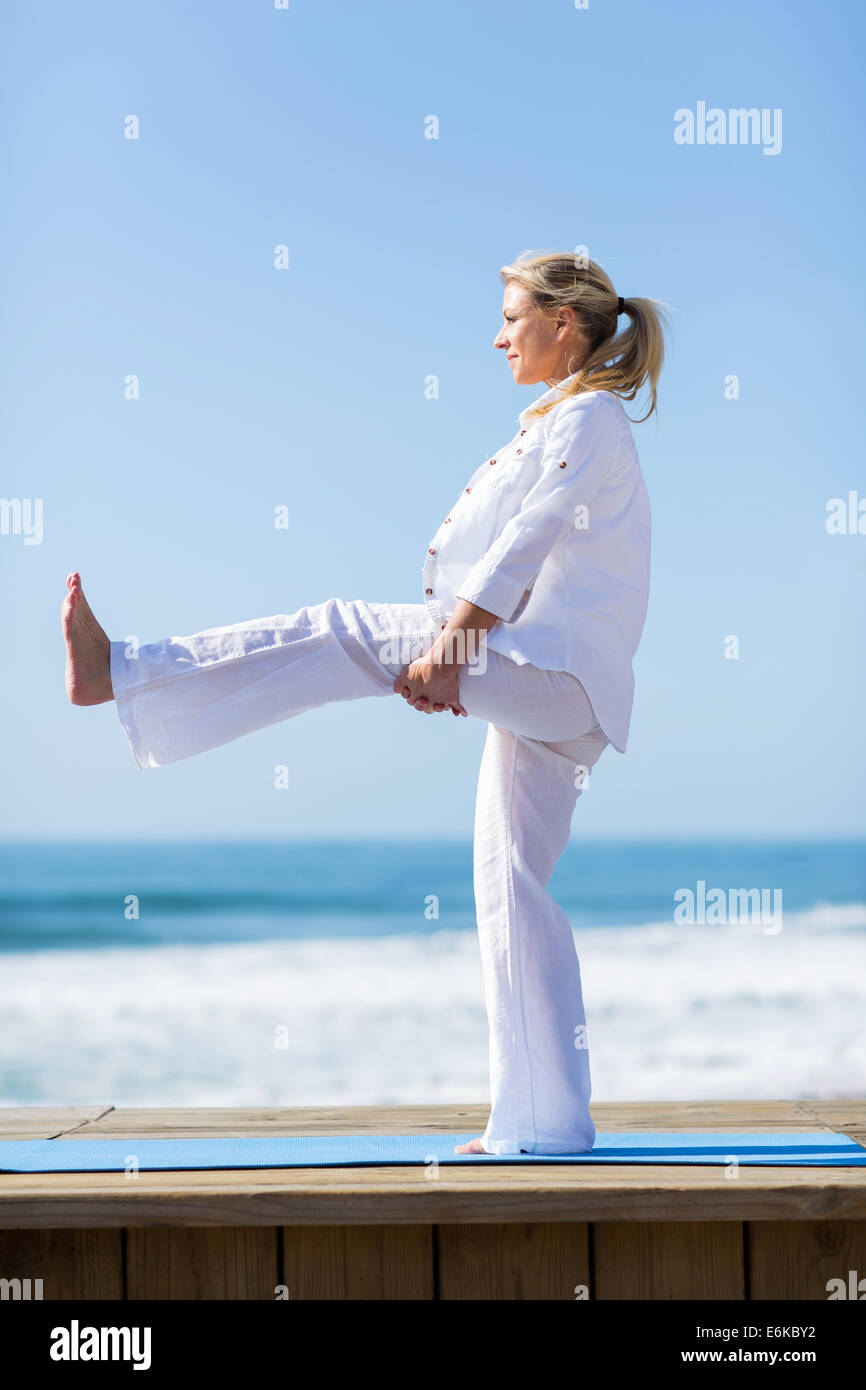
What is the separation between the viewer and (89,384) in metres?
10.2

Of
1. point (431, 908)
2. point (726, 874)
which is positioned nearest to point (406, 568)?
point (431, 908)

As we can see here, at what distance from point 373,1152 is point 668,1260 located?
1.67 feet

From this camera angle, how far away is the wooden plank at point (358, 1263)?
1568mm

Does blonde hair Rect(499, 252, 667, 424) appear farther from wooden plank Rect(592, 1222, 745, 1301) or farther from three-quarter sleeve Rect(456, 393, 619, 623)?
wooden plank Rect(592, 1222, 745, 1301)

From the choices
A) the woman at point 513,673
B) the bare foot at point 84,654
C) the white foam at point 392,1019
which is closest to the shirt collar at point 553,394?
the woman at point 513,673

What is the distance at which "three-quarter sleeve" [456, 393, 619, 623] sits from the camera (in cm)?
194

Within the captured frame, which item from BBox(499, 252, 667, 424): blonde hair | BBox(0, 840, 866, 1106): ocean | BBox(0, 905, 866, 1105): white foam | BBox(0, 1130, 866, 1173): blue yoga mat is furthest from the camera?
BBox(0, 840, 866, 1106): ocean

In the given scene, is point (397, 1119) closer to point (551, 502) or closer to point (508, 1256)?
point (508, 1256)

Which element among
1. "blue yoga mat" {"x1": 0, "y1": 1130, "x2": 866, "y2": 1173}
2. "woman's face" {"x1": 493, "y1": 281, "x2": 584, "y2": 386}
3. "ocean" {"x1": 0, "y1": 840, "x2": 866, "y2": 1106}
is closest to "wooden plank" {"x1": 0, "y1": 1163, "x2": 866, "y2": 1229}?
"blue yoga mat" {"x1": 0, "y1": 1130, "x2": 866, "y2": 1173}

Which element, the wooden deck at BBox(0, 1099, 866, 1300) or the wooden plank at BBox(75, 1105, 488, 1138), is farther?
the wooden plank at BBox(75, 1105, 488, 1138)

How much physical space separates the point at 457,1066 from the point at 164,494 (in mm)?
5957

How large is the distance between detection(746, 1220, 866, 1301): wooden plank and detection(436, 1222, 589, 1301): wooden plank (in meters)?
0.22

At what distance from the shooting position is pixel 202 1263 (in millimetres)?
1576

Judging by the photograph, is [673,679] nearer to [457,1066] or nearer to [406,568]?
[406,568]
